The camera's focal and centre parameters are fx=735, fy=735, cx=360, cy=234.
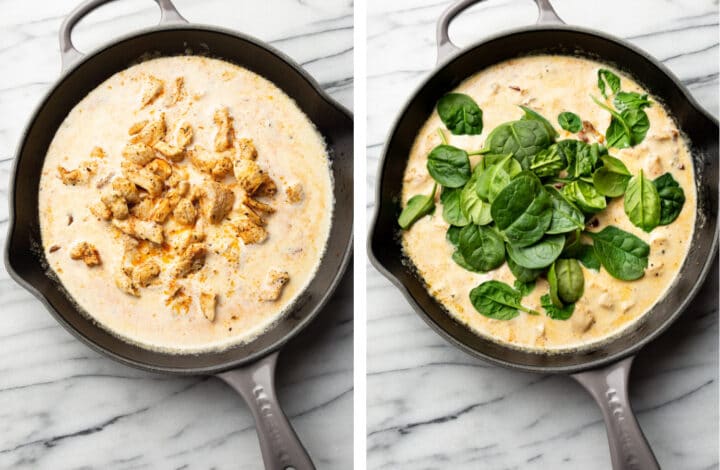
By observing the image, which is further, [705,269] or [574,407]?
[574,407]

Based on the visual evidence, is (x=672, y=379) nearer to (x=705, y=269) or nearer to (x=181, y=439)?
(x=705, y=269)

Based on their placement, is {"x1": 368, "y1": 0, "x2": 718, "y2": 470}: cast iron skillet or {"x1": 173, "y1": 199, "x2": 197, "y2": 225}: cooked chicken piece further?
{"x1": 173, "y1": 199, "x2": 197, "y2": 225}: cooked chicken piece

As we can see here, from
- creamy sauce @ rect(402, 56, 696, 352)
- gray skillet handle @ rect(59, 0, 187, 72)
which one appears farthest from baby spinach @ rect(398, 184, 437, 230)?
gray skillet handle @ rect(59, 0, 187, 72)

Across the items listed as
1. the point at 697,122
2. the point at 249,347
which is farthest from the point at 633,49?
the point at 249,347

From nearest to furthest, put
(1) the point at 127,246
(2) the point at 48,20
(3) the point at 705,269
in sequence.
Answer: (3) the point at 705,269 < (1) the point at 127,246 < (2) the point at 48,20

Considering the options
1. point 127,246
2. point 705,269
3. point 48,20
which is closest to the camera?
point 705,269

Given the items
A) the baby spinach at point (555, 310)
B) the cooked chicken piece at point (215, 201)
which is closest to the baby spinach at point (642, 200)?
the baby spinach at point (555, 310)

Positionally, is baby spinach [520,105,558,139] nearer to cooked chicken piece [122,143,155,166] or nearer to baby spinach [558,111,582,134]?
baby spinach [558,111,582,134]

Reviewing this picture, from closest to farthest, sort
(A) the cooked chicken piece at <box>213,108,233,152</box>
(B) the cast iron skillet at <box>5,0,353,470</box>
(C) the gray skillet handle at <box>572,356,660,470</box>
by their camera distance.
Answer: (C) the gray skillet handle at <box>572,356,660,470</box>, (B) the cast iron skillet at <box>5,0,353,470</box>, (A) the cooked chicken piece at <box>213,108,233,152</box>

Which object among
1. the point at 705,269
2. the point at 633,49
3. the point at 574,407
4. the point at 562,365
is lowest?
the point at 574,407
